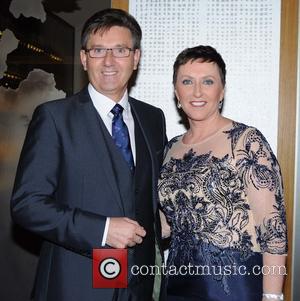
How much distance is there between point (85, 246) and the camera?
1.79 meters

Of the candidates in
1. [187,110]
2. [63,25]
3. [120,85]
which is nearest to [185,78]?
[187,110]

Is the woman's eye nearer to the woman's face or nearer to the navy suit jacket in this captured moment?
the woman's face

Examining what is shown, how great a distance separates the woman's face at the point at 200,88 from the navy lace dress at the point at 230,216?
0.13 m

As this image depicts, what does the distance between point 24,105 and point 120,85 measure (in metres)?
1.36

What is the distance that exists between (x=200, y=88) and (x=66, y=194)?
704 millimetres

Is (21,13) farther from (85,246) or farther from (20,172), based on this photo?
(85,246)

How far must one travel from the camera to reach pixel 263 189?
74.2 inches

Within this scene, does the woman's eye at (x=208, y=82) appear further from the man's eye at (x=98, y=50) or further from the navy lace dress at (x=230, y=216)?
the man's eye at (x=98, y=50)

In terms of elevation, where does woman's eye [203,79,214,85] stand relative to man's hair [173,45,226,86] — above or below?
below

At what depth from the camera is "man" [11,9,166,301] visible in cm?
178

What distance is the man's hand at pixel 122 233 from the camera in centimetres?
177

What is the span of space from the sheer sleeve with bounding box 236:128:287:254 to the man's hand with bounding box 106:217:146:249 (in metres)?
0.46

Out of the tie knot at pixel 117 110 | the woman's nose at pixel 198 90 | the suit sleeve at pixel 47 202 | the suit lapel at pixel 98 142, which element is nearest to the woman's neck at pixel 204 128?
the woman's nose at pixel 198 90

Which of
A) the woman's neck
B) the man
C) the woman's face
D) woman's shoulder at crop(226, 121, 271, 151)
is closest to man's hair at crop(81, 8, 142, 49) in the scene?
the man
